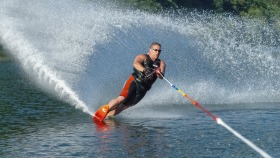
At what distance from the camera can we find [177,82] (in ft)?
53.8

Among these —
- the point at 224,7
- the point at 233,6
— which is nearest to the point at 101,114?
the point at 224,7

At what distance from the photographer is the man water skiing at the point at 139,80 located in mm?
12586

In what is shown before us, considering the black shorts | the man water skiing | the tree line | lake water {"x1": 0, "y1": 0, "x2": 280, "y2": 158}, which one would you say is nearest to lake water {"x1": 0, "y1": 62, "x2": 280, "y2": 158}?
lake water {"x1": 0, "y1": 0, "x2": 280, "y2": 158}

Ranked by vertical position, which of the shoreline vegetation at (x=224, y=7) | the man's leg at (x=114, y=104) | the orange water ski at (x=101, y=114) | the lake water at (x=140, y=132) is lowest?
the lake water at (x=140, y=132)

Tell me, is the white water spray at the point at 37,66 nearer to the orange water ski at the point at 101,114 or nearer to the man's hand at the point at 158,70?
the orange water ski at the point at 101,114

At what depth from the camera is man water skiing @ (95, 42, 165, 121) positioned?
12.6 m

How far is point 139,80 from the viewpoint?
42.1 feet

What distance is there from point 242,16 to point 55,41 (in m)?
45.8

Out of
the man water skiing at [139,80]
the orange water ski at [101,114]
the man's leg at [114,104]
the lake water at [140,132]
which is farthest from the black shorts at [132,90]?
the orange water ski at [101,114]

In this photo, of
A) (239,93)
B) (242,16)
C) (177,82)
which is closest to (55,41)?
(177,82)

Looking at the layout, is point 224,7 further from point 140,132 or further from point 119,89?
point 140,132

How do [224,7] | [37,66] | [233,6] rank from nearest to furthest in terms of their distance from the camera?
[37,66] → [224,7] → [233,6]

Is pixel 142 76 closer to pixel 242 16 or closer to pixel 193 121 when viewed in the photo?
pixel 193 121

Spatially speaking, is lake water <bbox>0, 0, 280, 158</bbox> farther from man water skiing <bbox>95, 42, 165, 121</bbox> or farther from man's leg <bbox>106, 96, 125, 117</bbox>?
man water skiing <bbox>95, 42, 165, 121</bbox>
